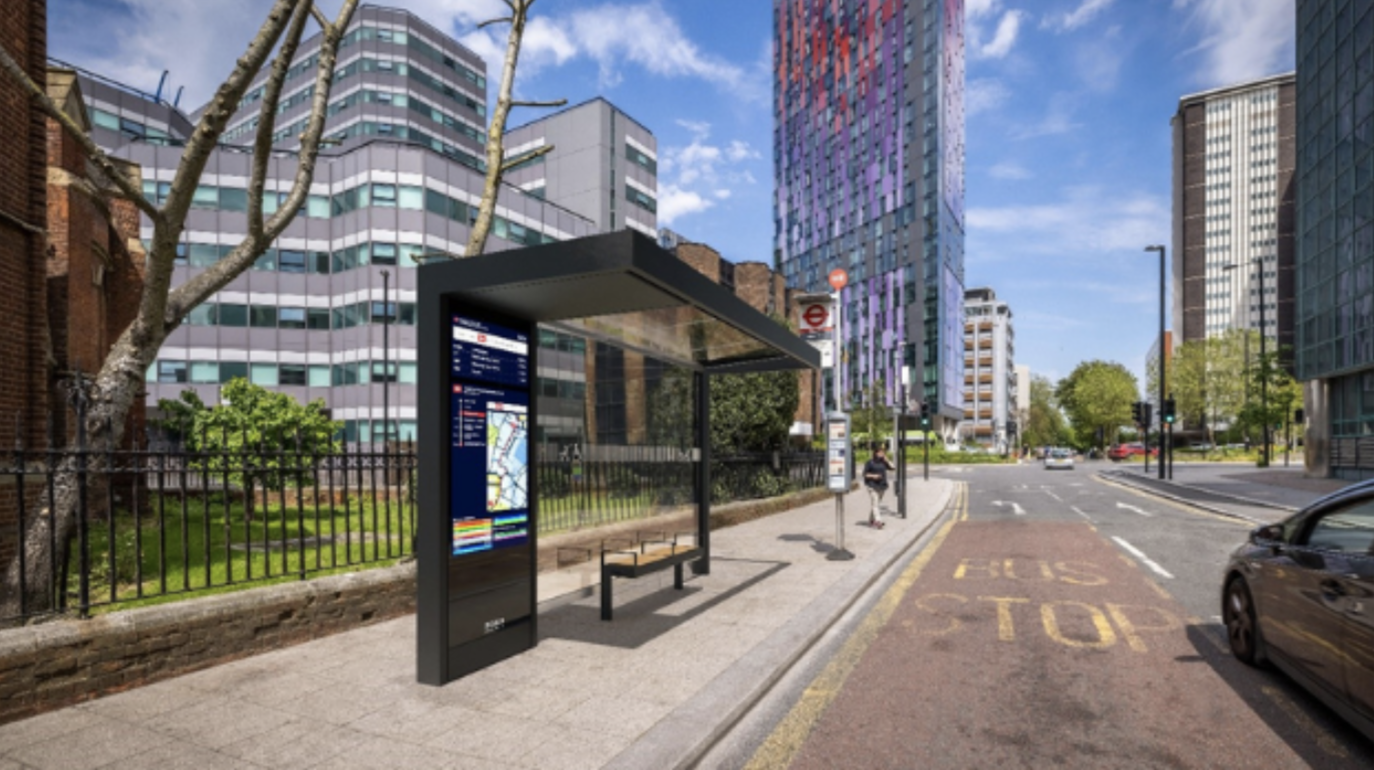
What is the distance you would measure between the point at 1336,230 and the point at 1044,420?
3249 inches

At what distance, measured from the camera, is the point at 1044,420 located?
10844 cm

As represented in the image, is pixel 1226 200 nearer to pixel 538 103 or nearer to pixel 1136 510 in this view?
pixel 1136 510

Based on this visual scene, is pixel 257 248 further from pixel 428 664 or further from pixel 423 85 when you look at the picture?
pixel 423 85

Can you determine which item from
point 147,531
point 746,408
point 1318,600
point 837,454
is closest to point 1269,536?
point 1318,600

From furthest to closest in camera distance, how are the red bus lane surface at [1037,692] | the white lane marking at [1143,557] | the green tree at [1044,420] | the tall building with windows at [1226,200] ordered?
the green tree at [1044,420] → the tall building with windows at [1226,200] → the white lane marking at [1143,557] → the red bus lane surface at [1037,692]

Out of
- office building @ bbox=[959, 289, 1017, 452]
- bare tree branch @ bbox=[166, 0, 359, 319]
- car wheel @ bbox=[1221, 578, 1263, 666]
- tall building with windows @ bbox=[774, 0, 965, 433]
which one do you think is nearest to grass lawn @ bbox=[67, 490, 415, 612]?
bare tree branch @ bbox=[166, 0, 359, 319]

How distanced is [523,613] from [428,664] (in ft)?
3.34

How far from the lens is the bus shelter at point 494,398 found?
5.09m

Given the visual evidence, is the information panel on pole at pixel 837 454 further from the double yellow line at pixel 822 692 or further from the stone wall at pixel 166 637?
the stone wall at pixel 166 637

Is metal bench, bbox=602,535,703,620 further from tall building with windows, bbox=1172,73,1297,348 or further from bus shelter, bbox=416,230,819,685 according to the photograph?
tall building with windows, bbox=1172,73,1297,348

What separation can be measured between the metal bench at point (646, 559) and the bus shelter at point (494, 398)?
103cm

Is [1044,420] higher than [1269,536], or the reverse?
[1269,536]

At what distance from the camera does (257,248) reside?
7.82 m

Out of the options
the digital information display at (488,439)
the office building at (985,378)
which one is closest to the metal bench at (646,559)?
the digital information display at (488,439)
